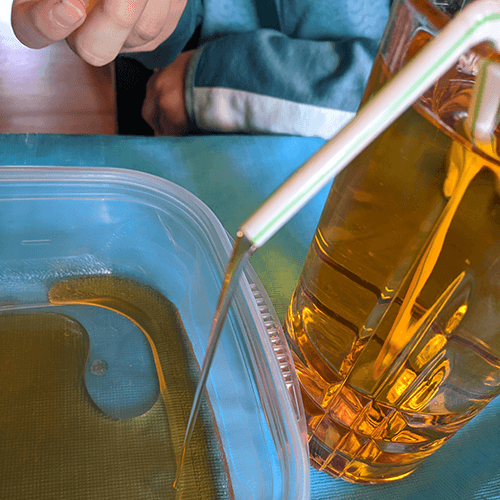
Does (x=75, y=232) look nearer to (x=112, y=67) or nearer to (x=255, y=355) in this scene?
(x=255, y=355)

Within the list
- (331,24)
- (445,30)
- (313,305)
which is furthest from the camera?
(331,24)

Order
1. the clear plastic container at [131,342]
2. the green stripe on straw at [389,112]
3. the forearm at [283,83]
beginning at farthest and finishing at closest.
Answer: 1. the forearm at [283,83]
2. the clear plastic container at [131,342]
3. the green stripe on straw at [389,112]

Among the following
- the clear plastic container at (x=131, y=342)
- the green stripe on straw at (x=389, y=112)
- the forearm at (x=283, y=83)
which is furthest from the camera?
the forearm at (x=283, y=83)

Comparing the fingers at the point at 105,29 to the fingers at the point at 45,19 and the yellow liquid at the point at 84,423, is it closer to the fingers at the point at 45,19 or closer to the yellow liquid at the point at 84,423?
the fingers at the point at 45,19

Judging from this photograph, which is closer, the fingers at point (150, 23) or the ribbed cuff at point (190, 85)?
the fingers at point (150, 23)

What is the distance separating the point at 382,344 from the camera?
174 mm

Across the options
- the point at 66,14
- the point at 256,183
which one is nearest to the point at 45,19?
the point at 66,14

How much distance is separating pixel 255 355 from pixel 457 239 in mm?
102

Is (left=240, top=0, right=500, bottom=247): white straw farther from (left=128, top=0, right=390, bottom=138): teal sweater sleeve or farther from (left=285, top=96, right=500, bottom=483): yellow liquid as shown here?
(left=128, top=0, right=390, bottom=138): teal sweater sleeve

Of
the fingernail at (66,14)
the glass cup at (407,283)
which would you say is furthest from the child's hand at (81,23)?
the glass cup at (407,283)

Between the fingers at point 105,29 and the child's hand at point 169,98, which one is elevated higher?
the fingers at point 105,29

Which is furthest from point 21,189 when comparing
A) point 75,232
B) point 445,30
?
point 445,30

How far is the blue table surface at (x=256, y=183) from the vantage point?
23 centimetres

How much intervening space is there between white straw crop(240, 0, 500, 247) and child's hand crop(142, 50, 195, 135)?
38 centimetres
